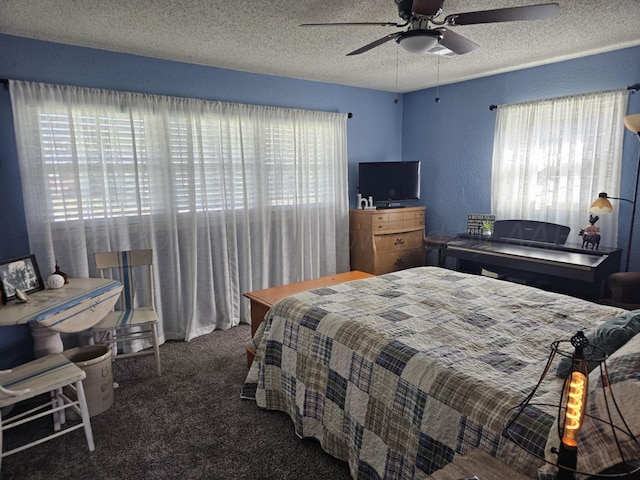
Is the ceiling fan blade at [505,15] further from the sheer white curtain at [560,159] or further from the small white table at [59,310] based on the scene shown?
the small white table at [59,310]

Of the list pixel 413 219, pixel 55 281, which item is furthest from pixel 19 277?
pixel 413 219

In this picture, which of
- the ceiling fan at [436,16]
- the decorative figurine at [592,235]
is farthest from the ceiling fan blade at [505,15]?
the decorative figurine at [592,235]

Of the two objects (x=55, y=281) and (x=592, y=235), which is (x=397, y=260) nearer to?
(x=592, y=235)

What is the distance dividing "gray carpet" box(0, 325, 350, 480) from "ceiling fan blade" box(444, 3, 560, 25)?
2.30 m

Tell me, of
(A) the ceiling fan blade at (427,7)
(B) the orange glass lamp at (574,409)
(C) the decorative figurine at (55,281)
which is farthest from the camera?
(C) the decorative figurine at (55,281)

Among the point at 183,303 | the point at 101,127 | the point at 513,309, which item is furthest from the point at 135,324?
the point at 513,309

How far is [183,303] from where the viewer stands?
3.58 m

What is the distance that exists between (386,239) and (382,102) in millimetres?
1750

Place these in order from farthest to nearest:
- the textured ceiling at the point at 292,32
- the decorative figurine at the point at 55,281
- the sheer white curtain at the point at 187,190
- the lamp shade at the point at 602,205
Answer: the lamp shade at the point at 602,205 → the sheer white curtain at the point at 187,190 → the decorative figurine at the point at 55,281 → the textured ceiling at the point at 292,32

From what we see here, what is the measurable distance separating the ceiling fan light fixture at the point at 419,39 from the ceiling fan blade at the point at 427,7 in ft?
0.30

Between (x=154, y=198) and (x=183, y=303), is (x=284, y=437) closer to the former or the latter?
(x=183, y=303)

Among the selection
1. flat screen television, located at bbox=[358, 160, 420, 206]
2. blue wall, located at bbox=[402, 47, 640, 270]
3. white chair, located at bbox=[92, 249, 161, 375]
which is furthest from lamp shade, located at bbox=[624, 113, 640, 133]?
white chair, located at bbox=[92, 249, 161, 375]

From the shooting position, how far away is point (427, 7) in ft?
6.14

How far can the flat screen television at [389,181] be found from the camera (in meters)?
4.59
